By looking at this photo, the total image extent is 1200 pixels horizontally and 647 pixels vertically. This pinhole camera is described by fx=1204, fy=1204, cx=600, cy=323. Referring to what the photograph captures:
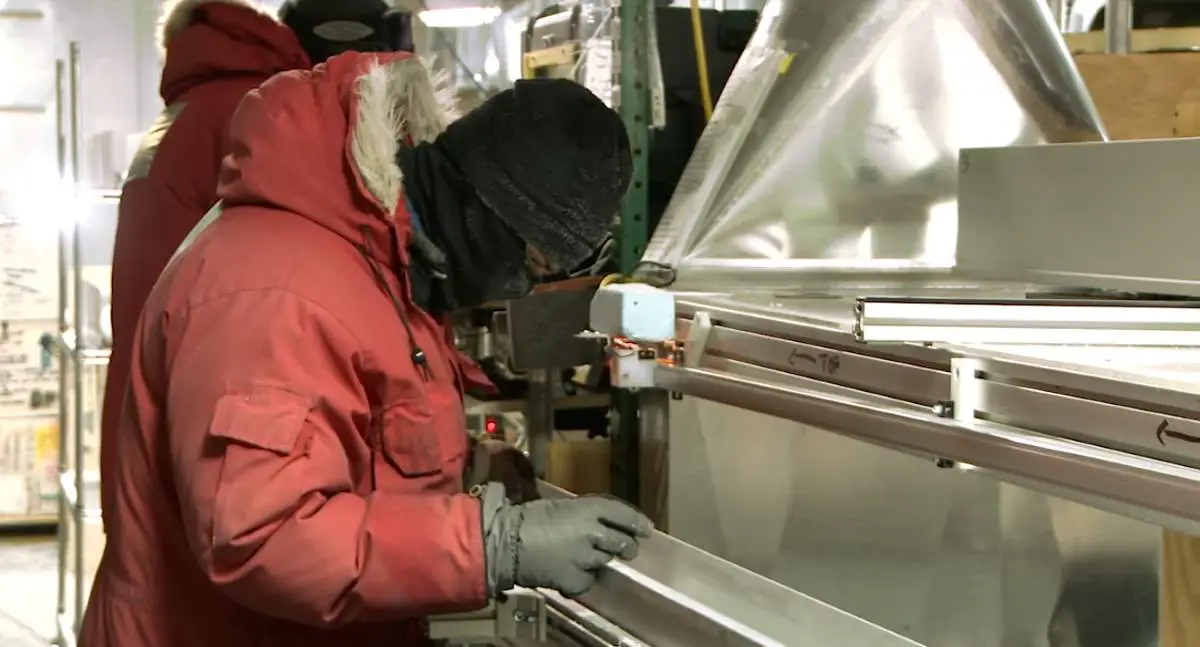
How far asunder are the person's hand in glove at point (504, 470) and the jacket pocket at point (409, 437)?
1.02 feet

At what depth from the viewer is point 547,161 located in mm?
1188

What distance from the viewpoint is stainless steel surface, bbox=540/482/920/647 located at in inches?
39.4

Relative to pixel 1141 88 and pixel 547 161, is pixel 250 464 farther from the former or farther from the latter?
pixel 1141 88

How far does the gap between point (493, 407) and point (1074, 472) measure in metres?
1.16

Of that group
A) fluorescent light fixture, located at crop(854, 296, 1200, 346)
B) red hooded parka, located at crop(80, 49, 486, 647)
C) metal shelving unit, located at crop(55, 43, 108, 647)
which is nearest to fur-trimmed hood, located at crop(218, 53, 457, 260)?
red hooded parka, located at crop(80, 49, 486, 647)

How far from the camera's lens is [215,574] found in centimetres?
99

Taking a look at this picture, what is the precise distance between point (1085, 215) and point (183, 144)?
138 cm

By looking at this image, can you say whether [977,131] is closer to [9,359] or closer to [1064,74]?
[1064,74]

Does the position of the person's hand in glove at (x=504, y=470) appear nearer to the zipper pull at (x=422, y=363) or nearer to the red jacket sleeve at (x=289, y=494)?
the zipper pull at (x=422, y=363)

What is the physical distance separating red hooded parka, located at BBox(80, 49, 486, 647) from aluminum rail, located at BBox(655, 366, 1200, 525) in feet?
1.08

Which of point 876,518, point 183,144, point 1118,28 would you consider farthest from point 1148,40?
point 183,144

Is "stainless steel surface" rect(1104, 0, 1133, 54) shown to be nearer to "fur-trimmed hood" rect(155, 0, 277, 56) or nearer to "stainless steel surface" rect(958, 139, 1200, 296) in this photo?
"stainless steel surface" rect(958, 139, 1200, 296)

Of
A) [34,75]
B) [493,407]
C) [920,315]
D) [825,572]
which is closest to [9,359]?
[34,75]

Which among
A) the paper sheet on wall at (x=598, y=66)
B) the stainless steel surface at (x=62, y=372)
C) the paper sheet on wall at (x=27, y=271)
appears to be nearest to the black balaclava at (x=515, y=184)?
the paper sheet on wall at (x=598, y=66)
